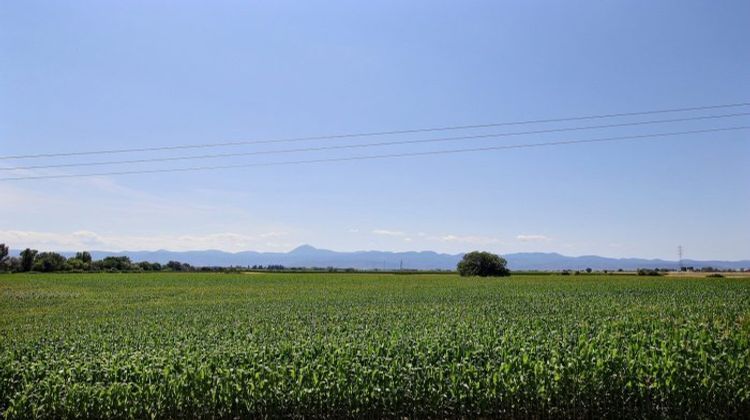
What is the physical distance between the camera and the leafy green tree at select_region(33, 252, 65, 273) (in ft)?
318

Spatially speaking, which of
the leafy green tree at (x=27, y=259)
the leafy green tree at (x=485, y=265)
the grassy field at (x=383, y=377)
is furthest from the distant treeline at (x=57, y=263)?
the grassy field at (x=383, y=377)

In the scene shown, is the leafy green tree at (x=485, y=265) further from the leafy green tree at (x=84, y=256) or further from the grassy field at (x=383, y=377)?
the leafy green tree at (x=84, y=256)

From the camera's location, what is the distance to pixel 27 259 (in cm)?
9825

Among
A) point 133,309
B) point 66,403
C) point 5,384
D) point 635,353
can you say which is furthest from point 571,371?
point 133,309

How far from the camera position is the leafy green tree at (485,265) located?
9419cm

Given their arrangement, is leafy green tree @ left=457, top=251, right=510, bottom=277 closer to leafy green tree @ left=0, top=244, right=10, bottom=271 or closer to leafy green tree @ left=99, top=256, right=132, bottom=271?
leafy green tree @ left=99, top=256, right=132, bottom=271

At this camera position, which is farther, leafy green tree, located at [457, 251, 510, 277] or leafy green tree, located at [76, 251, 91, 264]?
leafy green tree, located at [76, 251, 91, 264]

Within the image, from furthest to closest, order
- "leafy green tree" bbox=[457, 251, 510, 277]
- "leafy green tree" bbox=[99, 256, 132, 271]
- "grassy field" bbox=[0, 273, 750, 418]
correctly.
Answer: "leafy green tree" bbox=[99, 256, 132, 271] < "leafy green tree" bbox=[457, 251, 510, 277] < "grassy field" bbox=[0, 273, 750, 418]

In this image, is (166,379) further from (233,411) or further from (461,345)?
(461,345)

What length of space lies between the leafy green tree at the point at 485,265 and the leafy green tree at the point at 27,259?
86934mm

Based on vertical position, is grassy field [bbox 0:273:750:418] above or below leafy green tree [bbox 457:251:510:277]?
below

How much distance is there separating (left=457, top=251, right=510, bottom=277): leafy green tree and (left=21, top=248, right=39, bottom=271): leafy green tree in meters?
86.9

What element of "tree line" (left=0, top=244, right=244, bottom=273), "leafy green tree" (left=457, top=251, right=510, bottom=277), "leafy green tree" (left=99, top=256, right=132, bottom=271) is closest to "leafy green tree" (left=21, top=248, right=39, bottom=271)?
"tree line" (left=0, top=244, right=244, bottom=273)

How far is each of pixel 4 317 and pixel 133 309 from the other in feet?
25.1
